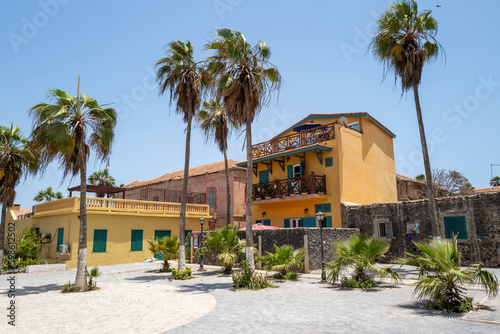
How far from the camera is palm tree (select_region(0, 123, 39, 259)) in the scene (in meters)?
21.1

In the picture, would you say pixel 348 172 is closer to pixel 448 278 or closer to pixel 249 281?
pixel 249 281

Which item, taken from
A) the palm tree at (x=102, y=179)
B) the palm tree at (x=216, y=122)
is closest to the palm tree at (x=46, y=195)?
the palm tree at (x=102, y=179)

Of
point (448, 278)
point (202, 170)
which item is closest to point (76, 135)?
point (448, 278)

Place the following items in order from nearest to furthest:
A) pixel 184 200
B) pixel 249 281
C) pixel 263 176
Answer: pixel 249 281
pixel 184 200
pixel 263 176

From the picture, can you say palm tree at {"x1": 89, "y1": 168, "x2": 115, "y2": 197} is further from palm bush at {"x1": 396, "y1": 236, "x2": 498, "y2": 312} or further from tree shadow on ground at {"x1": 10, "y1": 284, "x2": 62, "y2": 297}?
palm bush at {"x1": 396, "y1": 236, "x2": 498, "y2": 312}

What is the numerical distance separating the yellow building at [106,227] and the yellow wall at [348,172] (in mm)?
7421

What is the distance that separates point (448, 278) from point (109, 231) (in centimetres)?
2049

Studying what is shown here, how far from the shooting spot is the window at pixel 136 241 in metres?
24.3

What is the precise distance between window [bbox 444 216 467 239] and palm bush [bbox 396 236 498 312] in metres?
9.64

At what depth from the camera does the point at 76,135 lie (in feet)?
43.2

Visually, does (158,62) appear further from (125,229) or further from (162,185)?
(162,185)

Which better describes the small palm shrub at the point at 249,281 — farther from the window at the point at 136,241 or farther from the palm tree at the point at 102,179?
the palm tree at the point at 102,179

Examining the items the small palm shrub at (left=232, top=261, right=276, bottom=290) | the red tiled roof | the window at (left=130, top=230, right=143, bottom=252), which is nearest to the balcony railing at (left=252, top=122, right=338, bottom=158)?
the red tiled roof

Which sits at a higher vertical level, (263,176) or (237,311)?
(263,176)
